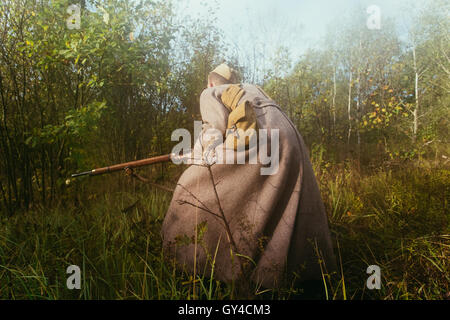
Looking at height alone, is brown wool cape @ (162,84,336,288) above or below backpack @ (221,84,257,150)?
below

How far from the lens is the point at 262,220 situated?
62.6 inches

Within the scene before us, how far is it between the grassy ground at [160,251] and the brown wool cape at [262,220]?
0.46 feet

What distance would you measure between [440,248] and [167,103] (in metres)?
3.89

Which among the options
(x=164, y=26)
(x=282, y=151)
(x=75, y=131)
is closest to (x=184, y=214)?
(x=282, y=151)

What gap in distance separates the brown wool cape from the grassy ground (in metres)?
0.14

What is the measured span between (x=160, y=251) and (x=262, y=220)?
2.44 ft

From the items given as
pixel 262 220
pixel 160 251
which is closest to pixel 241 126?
pixel 262 220

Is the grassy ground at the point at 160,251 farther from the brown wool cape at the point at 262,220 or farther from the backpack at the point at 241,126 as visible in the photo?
the backpack at the point at 241,126

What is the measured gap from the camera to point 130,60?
9.76 ft

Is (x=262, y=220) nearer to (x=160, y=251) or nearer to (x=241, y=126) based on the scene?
(x=241, y=126)

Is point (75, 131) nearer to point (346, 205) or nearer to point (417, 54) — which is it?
point (346, 205)

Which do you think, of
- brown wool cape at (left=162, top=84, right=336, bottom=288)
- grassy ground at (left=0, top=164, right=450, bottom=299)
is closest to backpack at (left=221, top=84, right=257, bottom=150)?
brown wool cape at (left=162, top=84, right=336, bottom=288)

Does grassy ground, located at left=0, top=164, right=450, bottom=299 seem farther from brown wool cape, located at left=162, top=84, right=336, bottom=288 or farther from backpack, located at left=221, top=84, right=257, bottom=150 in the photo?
backpack, located at left=221, top=84, right=257, bottom=150

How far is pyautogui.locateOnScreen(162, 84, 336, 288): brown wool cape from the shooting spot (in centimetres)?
157
